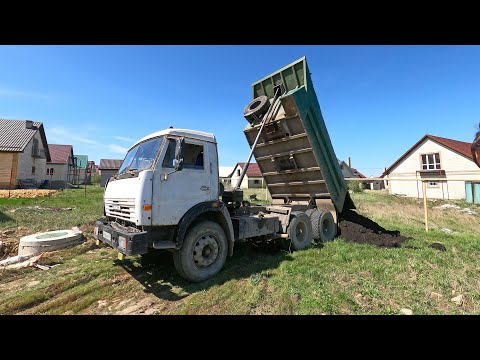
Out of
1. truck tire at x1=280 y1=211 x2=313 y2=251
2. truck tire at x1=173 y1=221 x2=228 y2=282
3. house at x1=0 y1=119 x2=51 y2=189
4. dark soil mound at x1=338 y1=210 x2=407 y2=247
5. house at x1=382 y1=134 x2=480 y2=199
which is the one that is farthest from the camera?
house at x1=382 y1=134 x2=480 y2=199

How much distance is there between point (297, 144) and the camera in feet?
22.2

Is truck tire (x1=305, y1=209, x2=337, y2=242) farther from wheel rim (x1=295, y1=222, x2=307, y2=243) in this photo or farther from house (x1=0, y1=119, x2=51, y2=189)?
house (x1=0, y1=119, x2=51, y2=189)

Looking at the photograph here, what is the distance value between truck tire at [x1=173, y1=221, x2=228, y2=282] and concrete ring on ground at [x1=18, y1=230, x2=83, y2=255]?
12.4ft

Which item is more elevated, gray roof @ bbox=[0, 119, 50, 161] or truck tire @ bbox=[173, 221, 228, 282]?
gray roof @ bbox=[0, 119, 50, 161]

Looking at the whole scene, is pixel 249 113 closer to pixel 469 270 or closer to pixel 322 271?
pixel 322 271

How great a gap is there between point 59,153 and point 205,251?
151ft

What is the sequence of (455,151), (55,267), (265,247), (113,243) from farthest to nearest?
(455,151)
(265,247)
(55,267)
(113,243)

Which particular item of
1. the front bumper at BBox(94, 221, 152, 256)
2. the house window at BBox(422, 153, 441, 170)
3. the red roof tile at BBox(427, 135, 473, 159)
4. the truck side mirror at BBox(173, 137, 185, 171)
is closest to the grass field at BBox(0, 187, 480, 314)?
the front bumper at BBox(94, 221, 152, 256)

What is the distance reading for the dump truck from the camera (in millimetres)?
4082

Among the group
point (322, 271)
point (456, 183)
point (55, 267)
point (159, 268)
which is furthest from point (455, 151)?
point (55, 267)

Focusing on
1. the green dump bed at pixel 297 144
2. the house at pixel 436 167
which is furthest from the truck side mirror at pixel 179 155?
the house at pixel 436 167

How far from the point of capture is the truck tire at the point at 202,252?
13.8 feet

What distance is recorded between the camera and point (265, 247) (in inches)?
261
